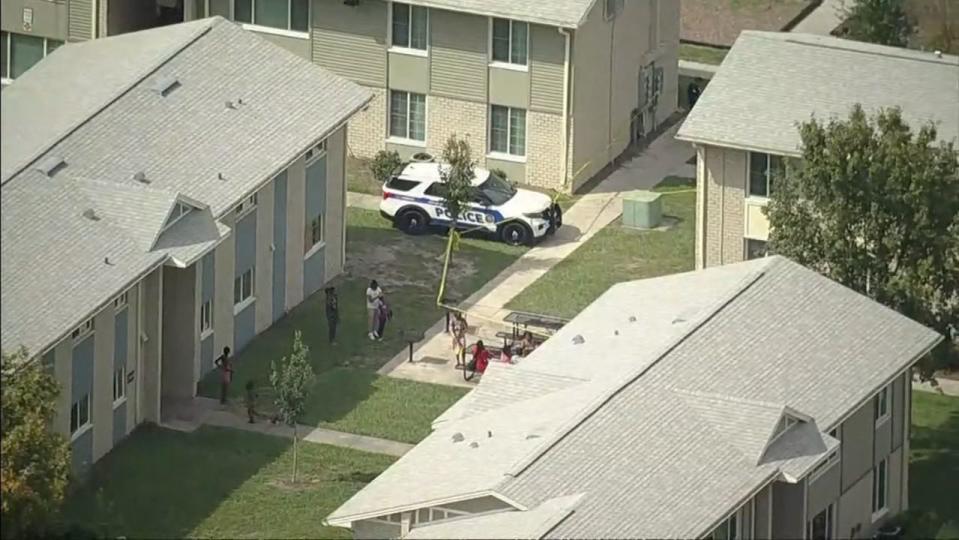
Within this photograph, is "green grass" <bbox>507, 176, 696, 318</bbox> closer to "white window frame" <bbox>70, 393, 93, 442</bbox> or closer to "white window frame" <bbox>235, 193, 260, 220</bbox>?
"white window frame" <bbox>235, 193, 260, 220</bbox>

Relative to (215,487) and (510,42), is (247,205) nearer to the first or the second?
(215,487)

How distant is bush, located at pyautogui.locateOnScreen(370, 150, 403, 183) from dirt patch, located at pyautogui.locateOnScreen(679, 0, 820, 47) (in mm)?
20018

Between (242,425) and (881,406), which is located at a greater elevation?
(881,406)

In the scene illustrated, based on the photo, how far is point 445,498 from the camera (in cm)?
6050

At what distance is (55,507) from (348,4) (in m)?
30.5

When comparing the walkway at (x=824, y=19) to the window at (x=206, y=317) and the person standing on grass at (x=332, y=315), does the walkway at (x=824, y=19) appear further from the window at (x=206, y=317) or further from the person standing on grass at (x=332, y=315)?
the window at (x=206, y=317)

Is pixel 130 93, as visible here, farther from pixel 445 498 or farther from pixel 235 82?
pixel 445 498

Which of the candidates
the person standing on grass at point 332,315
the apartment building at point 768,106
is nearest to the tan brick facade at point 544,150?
the apartment building at point 768,106

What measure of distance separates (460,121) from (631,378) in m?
26.2

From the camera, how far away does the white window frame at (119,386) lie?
231ft

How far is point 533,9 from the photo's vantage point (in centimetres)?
8750

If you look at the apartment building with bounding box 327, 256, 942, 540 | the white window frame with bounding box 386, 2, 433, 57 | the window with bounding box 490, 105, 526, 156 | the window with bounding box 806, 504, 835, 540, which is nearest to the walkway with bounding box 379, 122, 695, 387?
the window with bounding box 490, 105, 526, 156

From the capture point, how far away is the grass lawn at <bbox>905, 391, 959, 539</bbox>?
68375 millimetres

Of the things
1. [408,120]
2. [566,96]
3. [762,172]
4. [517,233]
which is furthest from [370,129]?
[762,172]
